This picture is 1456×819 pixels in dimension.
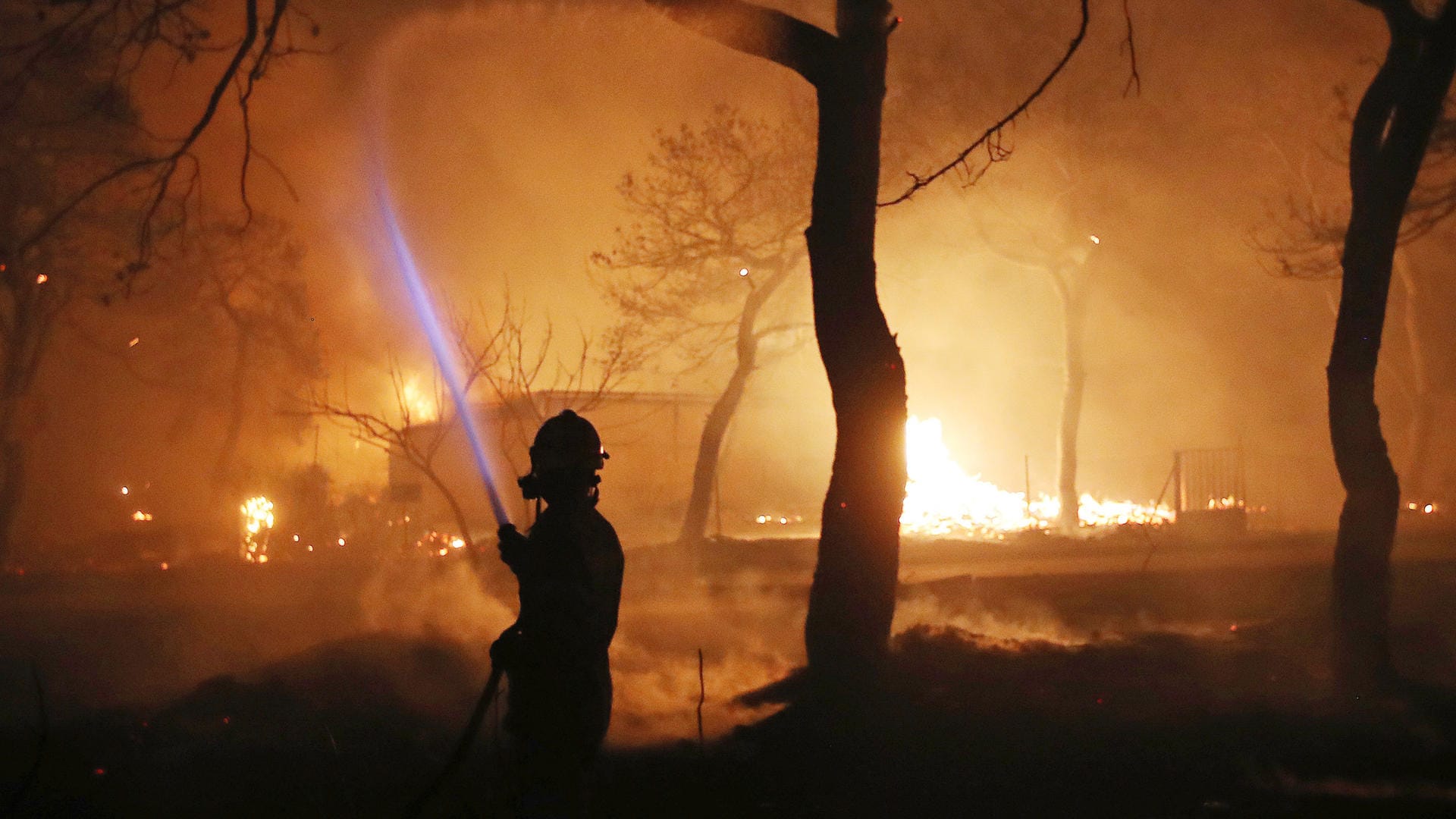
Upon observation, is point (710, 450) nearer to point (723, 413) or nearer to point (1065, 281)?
point (723, 413)

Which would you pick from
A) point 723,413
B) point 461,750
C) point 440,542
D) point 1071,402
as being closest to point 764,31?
point 461,750

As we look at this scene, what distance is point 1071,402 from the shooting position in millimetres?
26625

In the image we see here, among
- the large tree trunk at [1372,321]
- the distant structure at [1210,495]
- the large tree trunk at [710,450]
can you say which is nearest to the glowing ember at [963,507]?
the distant structure at [1210,495]

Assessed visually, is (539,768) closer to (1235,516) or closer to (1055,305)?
(1235,516)

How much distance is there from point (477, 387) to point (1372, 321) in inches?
1011

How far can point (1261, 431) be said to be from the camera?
127 feet

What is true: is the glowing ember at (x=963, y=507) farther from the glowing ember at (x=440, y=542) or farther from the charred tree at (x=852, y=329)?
the charred tree at (x=852, y=329)

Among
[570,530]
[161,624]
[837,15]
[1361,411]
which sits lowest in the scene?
[161,624]

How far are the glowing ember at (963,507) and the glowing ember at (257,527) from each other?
51.4ft

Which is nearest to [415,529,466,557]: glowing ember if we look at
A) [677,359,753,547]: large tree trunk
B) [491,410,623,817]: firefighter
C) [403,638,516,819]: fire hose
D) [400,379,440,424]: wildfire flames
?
[677,359,753,547]: large tree trunk

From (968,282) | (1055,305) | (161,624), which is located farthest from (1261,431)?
(161,624)

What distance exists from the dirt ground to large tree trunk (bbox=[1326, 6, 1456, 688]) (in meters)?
0.61

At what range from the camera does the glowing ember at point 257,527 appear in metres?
28.3

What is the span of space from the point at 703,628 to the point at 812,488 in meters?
23.3
